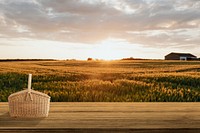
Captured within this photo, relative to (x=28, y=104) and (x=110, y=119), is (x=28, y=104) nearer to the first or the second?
(x=28, y=104)

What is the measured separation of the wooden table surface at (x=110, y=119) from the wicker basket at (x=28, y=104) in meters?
0.16

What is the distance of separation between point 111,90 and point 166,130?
5310 millimetres

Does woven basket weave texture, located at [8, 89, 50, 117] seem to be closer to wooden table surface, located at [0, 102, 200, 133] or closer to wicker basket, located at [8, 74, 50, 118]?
wicker basket, located at [8, 74, 50, 118]

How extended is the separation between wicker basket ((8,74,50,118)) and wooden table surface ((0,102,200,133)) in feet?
0.52

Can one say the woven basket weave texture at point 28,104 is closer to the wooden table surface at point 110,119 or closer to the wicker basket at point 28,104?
the wicker basket at point 28,104

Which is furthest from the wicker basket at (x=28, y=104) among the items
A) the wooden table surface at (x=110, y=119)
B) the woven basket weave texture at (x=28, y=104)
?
the wooden table surface at (x=110, y=119)

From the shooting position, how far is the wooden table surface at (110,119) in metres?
5.18

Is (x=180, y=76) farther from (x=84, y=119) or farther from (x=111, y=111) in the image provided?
(x=84, y=119)

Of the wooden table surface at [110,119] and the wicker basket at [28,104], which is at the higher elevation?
the wicker basket at [28,104]

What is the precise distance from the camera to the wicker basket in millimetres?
5992

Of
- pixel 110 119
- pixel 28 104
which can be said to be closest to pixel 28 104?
pixel 28 104

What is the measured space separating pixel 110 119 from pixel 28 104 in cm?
136

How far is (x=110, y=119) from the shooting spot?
5.89 m

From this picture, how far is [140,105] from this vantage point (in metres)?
7.66
